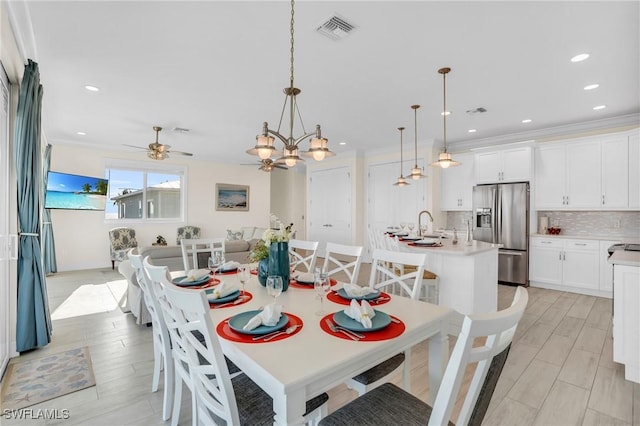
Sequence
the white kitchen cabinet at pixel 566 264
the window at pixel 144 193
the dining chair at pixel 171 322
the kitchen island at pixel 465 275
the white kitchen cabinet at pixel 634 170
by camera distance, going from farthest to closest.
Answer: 1. the window at pixel 144 193
2. the white kitchen cabinet at pixel 566 264
3. the white kitchen cabinet at pixel 634 170
4. the kitchen island at pixel 465 275
5. the dining chair at pixel 171 322

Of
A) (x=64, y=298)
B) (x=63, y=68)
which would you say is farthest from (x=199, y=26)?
(x=64, y=298)

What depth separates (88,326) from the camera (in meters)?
3.30

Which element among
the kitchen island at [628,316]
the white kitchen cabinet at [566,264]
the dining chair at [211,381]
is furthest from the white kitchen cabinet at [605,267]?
the dining chair at [211,381]

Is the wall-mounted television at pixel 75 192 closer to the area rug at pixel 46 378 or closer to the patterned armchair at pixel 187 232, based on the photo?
the patterned armchair at pixel 187 232

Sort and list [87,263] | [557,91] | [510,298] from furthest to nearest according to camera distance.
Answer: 1. [87,263]
2. [510,298]
3. [557,91]

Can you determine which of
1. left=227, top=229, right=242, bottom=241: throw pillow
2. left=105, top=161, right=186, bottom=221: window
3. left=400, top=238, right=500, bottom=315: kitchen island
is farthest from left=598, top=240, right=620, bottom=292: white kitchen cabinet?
left=105, top=161, right=186, bottom=221: window

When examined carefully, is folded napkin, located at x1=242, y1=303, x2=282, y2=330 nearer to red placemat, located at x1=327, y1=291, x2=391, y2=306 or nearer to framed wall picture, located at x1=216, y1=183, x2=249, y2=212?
red placemat, located at x1=327, y1=291, x2=391, y2=306

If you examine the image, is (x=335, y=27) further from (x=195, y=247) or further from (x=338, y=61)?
(x=195, y=247)

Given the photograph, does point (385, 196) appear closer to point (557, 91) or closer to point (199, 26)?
point (557, 91)

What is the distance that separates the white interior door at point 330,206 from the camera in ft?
24.0

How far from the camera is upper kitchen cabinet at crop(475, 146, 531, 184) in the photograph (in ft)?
16.6

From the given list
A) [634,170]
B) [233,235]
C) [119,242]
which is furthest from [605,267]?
[119,242]

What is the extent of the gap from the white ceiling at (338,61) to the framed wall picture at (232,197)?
3682 mm

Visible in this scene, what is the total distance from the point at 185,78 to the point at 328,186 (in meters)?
4.85
